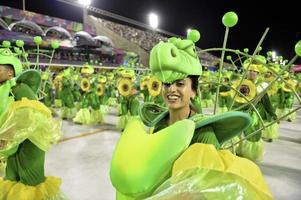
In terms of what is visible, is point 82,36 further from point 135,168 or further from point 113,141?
point 135,168

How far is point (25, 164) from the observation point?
235cm

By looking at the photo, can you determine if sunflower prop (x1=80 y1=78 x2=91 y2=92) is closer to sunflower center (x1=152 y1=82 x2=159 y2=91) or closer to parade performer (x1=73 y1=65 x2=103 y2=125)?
parade performer (x1=73 y1=65 x2=103 y2=125)

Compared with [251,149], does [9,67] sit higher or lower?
higher

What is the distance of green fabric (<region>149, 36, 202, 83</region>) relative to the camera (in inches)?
48.2

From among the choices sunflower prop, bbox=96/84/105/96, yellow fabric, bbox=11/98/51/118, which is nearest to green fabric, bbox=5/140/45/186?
yellow fabric, bbox=11/98/51/118

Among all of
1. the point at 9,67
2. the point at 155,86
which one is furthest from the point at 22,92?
the point at 155,86

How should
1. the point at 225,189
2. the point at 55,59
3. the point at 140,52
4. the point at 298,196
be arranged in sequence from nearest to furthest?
the point at 225,189, the point at 298,196, the point at 55,59, the point at 140,52

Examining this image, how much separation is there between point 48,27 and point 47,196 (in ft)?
66.7

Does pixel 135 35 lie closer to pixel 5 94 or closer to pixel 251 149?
pixel 251 149

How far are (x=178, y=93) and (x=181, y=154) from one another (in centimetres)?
37

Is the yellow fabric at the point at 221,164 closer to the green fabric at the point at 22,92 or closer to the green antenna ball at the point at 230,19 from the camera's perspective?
the green antenna ball at the point at 230,19

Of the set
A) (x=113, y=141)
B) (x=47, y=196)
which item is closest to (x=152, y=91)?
(x=113, y=141)

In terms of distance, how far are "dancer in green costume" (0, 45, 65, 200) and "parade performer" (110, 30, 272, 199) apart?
1.17 metres

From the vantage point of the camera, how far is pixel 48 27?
69.6ft
